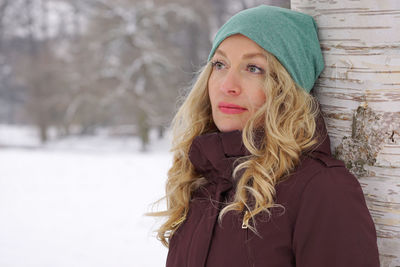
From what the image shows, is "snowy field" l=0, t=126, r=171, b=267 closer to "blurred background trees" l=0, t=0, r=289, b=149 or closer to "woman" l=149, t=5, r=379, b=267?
"woman" l=149, t=5, r=379, b=267

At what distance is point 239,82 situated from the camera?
1650 millimetres

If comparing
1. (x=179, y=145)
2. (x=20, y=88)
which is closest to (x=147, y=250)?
(x=179, y=145)

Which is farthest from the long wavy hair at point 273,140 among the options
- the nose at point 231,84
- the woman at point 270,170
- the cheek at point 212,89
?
the cheek at point 212,89

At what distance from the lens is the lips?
1669 millimetres

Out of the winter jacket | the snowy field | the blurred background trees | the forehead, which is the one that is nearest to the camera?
the winter jacket

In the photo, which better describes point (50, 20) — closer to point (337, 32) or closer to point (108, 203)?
point (108, 203)

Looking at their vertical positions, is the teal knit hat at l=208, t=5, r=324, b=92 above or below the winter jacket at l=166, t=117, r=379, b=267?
above

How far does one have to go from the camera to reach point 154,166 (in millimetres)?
11602

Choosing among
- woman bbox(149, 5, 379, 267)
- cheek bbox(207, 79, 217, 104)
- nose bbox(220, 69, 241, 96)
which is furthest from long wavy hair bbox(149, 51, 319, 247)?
cheek bbox(207, 79, 217, 104)

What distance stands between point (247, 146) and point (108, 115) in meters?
18.3

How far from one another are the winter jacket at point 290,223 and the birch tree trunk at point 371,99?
116 mm

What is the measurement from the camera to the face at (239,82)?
162 centimetres

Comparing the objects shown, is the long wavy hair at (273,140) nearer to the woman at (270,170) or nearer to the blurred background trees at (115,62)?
the woman at (270,170)

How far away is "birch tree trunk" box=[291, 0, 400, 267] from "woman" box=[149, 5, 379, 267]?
86mm
